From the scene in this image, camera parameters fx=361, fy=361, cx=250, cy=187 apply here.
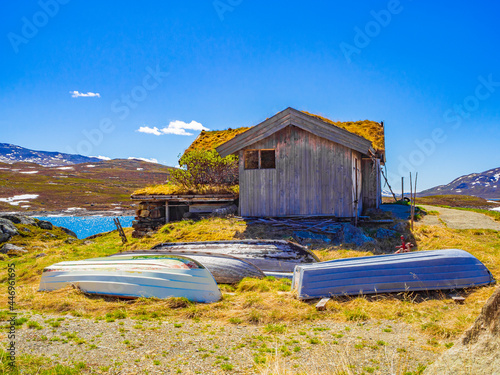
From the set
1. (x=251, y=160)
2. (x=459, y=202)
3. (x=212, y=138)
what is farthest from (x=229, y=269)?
(x=459, y=202)

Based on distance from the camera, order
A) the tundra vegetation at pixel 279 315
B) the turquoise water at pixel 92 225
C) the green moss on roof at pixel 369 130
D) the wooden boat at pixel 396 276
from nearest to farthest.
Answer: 1. the tundra vegetation at pixel 279 315
2. the wooden boat at pixel 396 276
3. the green moss on roof at pixel 369 130
4. the turquoise water at pixel 92 225

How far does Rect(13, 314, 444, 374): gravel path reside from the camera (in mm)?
4176

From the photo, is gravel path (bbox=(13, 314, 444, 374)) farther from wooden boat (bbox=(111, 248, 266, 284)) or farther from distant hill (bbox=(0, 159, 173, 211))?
distant hill (bbox=(0, 159, 173, 211))

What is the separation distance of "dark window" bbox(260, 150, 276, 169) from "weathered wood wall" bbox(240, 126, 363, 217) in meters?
0.68

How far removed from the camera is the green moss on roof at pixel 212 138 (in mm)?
21619

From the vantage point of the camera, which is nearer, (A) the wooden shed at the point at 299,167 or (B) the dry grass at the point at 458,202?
(A) the wooden shed at the point at 299,167

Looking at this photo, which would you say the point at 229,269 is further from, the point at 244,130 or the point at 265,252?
the point at 244,130

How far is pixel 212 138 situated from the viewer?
22641mm

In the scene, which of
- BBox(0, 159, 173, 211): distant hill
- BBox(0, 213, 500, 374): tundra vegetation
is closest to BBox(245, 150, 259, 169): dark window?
BBox(0, 213, 500, 374): tundra vegetation

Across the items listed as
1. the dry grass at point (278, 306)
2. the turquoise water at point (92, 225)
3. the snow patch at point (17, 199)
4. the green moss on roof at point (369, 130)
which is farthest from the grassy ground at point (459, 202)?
the snow patch at point (17, 199)

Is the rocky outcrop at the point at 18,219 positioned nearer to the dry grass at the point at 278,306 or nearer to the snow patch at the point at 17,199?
the dry grass at the point at 278,306

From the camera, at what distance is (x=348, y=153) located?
14.8 metres

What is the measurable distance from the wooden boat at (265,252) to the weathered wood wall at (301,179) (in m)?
4.23

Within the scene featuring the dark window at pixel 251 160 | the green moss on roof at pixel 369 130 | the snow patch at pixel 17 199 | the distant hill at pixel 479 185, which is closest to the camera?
the dark window at pixel 251 160
